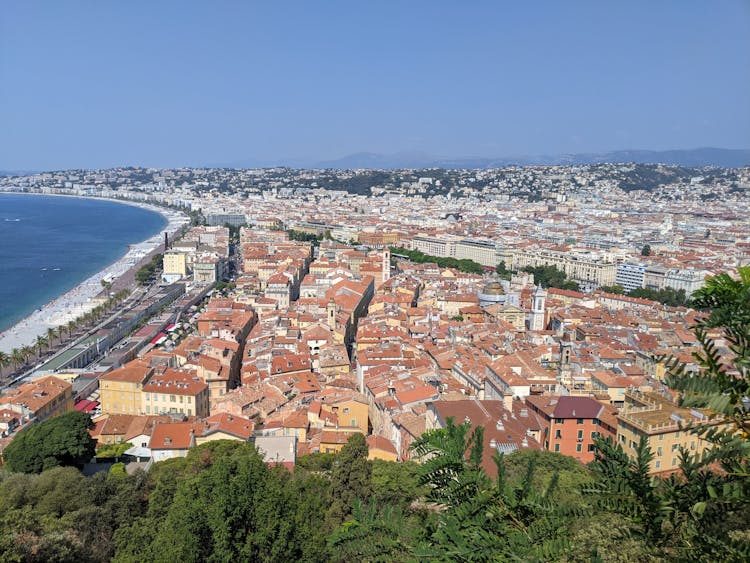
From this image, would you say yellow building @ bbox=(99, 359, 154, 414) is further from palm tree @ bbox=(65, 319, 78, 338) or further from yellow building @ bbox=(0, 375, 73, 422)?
palm tree @ bbox=(65, 319, 78, 338)

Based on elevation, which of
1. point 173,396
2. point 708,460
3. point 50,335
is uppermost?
point 708,460

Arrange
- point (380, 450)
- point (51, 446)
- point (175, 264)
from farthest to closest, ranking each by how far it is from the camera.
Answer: point (175, 264) < point (380, 450) < point (51, 446)

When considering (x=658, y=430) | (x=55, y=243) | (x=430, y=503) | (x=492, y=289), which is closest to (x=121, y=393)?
(x=658, y=430)

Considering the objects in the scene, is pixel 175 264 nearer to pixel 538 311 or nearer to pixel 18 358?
pixel 18 358

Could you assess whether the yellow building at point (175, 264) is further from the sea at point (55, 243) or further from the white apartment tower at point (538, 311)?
the white apartment tower at point (538, 311)

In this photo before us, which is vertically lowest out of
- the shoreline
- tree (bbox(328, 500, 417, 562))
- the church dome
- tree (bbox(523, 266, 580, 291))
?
the shoreline

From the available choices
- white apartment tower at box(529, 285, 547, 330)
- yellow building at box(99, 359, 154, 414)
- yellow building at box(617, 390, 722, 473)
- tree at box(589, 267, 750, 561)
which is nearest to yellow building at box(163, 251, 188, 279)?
white apartment tower at box(529, 285, 547, 330)

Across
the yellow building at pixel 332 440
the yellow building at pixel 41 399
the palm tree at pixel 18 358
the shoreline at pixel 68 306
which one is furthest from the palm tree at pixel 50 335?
the yellow building at pixel 332 440
